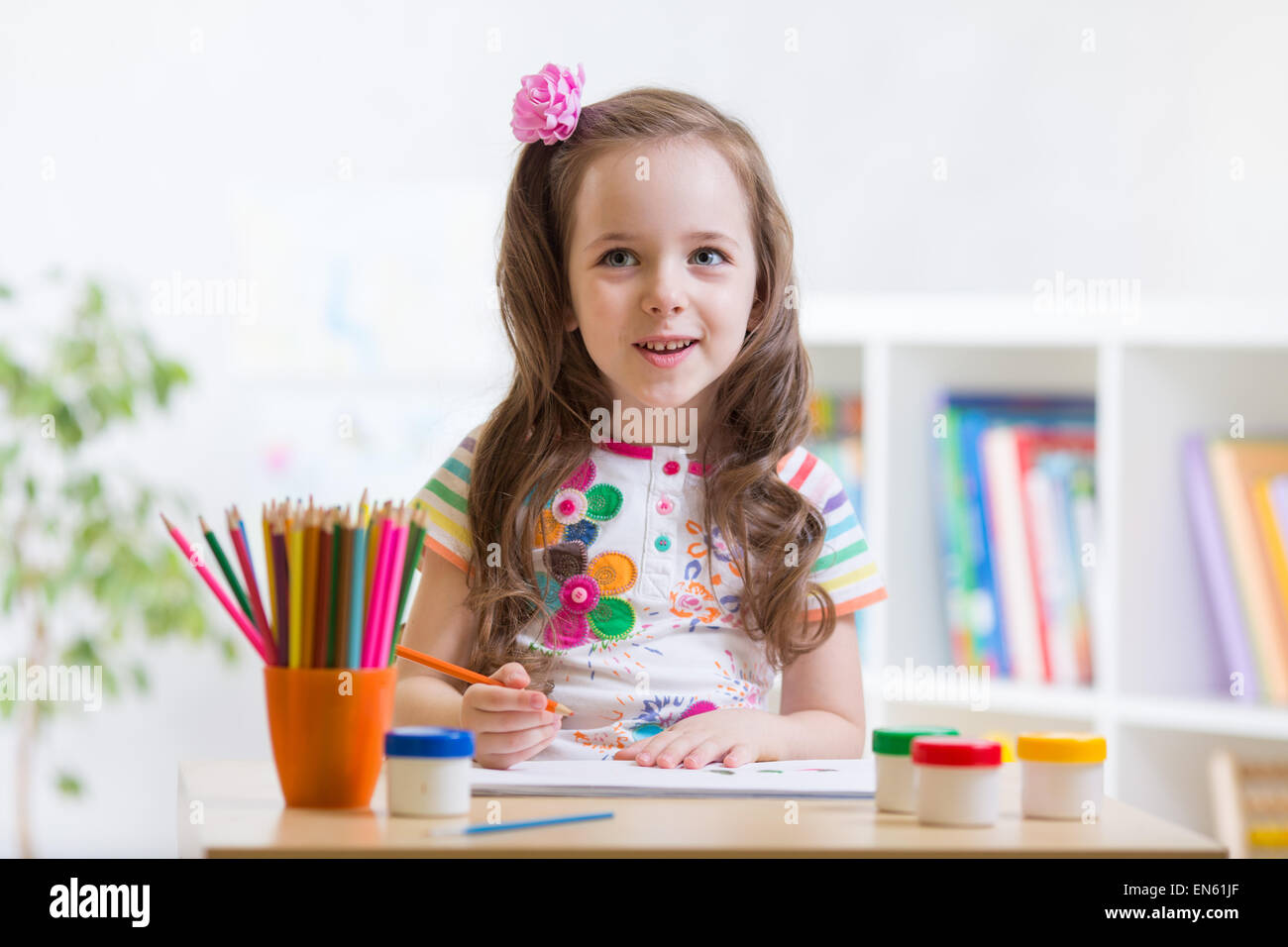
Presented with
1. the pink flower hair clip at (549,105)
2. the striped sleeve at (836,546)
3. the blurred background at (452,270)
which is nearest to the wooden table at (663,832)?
the striped sleeve at (836,546)

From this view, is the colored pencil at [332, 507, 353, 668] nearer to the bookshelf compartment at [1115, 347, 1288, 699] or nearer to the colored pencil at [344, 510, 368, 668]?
the colored pencil at [344, 510, 368, 668]

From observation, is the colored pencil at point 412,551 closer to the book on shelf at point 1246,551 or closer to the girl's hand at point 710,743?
the girl's hand at point 710,743

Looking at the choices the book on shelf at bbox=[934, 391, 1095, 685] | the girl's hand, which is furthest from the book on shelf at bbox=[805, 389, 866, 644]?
the girl's hand

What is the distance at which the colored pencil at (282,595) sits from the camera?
0.71m

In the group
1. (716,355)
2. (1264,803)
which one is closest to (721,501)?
(716,355)

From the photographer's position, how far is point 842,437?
228 centimetres

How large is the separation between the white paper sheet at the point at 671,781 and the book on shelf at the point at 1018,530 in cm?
127

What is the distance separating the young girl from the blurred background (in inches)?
39.0

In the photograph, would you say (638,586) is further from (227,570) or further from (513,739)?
(227,570)

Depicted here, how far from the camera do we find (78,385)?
2.54 meters

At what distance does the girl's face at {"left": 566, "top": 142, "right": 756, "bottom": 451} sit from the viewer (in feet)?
3.41

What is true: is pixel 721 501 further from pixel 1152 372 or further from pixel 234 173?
pixel 234 173

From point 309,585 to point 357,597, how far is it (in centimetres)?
3

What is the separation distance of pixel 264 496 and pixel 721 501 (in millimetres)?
1847
